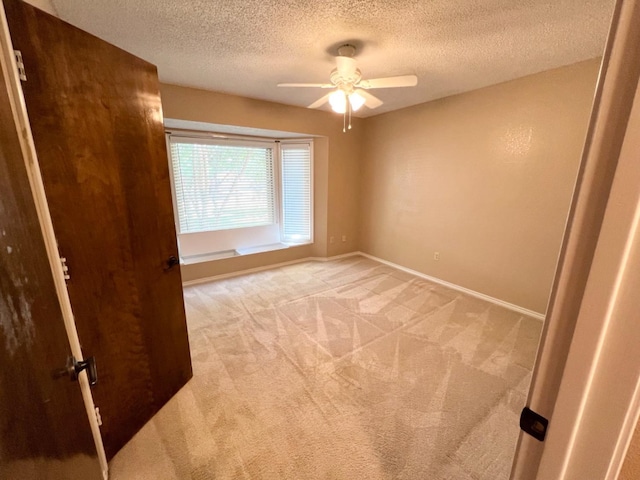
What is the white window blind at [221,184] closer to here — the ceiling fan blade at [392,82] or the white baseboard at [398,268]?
the white baseboard at [398,268]

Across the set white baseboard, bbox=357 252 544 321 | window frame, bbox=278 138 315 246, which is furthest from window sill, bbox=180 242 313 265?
white baseboard, bbox=357 252 544 321

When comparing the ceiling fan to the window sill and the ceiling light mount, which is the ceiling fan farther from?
the window sill

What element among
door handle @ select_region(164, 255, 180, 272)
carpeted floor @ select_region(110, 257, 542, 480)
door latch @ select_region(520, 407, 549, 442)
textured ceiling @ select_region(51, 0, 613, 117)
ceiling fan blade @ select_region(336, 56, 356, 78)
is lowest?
carpeted floor @ select_region(110, 257, 542, 480)

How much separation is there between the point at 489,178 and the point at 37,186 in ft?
11.9

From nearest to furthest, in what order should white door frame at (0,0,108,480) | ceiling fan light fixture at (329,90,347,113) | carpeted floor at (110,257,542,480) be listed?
white door frame at (0,0,108,480) → carpeted floor at (110,257,542,480) → ceiling fan light fixture at (329,90,347,113)

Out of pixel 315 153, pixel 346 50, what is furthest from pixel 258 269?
pixel 346 50

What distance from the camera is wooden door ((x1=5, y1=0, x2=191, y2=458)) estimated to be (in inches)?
42.1

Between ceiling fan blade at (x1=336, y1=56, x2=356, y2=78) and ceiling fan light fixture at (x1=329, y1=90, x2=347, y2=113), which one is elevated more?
ceiling fan blade at (x1=336, y1=56, x2=356, y2=78)

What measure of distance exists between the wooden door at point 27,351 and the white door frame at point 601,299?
3.13 ft

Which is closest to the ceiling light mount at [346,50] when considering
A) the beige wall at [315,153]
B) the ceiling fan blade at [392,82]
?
the ceiling fan blade at [392,82]

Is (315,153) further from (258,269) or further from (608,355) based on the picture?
(608,355)

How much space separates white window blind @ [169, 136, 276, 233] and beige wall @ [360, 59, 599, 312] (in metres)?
1.92

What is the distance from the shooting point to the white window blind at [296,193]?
4254 millimetres

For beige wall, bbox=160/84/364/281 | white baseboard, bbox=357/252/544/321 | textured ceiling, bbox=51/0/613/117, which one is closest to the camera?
textured ceiling, bbox=51/0/613/117
